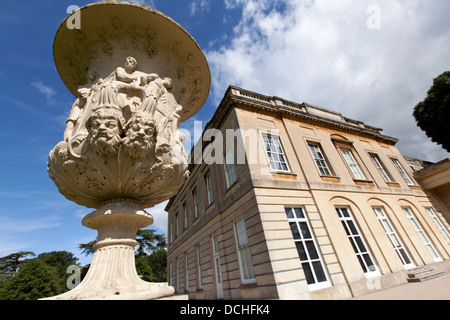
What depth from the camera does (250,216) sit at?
6934 mm

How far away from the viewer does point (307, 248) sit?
6.76 meters

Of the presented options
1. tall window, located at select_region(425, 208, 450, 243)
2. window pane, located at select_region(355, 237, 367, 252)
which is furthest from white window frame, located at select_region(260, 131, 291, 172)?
tall window, located at select_region(425, 208, 450, 243)

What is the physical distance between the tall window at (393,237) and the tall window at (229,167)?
272 inches

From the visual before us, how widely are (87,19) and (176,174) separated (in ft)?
5.99

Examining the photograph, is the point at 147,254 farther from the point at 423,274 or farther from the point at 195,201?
the point at 423,274

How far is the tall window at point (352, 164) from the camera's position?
1059 centimetres

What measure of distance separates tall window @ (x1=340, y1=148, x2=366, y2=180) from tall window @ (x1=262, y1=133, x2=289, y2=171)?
4.21 meters

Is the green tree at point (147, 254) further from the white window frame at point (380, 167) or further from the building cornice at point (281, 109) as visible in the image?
the white window frame at point (380, 167)

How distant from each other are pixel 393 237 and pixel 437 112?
1545 cm

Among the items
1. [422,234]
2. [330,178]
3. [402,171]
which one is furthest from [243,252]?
[402,171]

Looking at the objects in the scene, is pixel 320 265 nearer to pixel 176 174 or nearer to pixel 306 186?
pixel 306 186

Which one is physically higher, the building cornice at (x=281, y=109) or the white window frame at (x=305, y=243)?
the building cornice at (x=281, y=109)

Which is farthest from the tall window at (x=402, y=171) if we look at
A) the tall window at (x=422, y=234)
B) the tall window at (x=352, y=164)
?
the tall window at (x=352, y=164)
